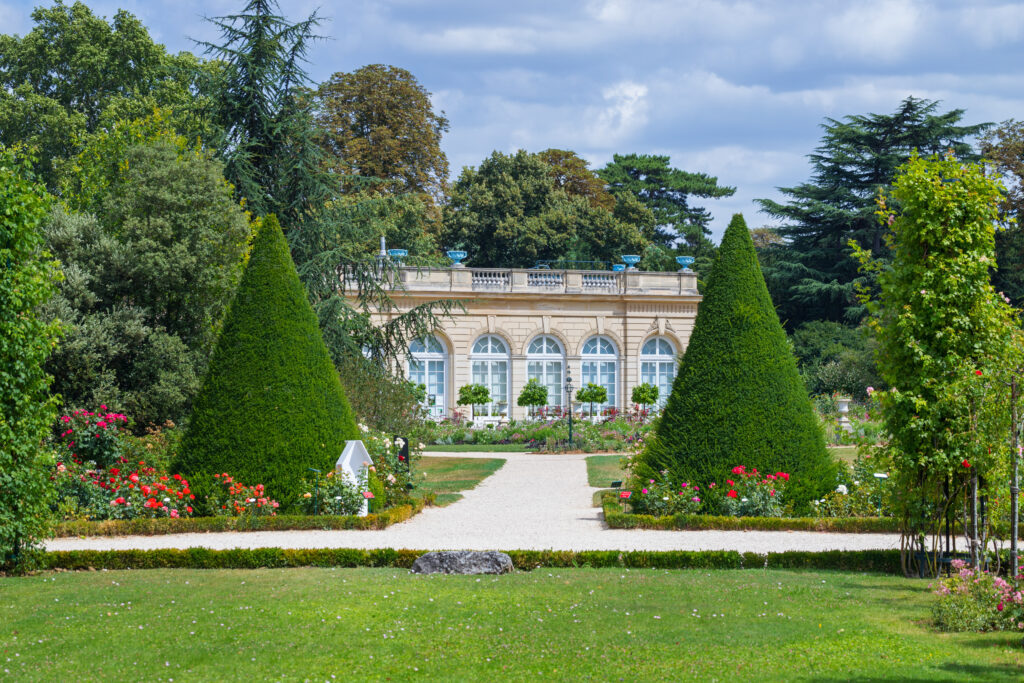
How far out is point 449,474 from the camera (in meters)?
19.0

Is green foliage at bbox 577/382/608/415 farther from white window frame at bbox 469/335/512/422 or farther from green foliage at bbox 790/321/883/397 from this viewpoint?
green foliage at bbox 790/321/883/397

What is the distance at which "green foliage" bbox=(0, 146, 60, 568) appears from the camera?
868 cm

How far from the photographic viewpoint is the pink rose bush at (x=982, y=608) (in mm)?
6852

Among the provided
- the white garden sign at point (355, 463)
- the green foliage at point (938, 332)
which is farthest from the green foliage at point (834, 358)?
the green foliage at point (938, 332)

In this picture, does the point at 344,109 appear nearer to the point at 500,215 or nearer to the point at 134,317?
the point at 500,215

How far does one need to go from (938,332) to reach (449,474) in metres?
11.7

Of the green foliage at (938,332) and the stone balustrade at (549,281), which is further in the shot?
the stone balustrade at (549,281)

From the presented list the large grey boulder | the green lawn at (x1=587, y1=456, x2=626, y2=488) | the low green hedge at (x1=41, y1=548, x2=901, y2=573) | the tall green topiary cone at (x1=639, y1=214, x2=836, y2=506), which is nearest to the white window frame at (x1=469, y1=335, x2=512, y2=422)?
the green lawn at (x1=587, y1=456, x2=626, y2=488)

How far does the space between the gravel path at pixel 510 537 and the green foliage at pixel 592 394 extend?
18.1m

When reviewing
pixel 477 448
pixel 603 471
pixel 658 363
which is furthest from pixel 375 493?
pixel 658 363

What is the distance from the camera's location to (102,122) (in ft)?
96.0

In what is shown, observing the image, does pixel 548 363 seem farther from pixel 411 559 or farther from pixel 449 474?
pixel 411 559

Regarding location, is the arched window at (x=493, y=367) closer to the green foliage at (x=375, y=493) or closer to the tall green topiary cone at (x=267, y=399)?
the green foliage at (x=375, y=493)

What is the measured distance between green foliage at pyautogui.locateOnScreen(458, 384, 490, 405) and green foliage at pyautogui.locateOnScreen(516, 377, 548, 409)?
1077 mm
